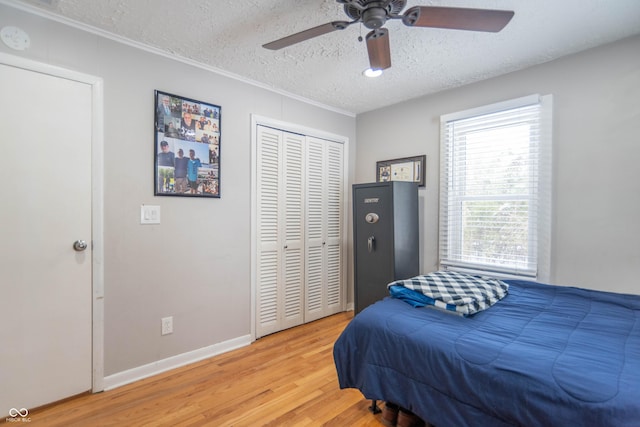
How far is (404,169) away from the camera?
127 inches

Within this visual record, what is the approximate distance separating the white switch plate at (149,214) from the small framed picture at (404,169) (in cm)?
225

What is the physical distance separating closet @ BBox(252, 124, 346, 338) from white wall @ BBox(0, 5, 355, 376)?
17 centimetres

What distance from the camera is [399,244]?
2770 millimetres

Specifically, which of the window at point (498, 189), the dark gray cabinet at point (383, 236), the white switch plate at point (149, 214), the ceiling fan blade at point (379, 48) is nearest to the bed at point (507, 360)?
the window at point (498, 189)

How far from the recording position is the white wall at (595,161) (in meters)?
2.02

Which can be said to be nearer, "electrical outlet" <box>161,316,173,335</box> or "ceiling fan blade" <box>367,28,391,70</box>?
"ceiling fan blade" <box>367,28,391,70</box>

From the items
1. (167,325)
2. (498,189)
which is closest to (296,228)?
(167,325)

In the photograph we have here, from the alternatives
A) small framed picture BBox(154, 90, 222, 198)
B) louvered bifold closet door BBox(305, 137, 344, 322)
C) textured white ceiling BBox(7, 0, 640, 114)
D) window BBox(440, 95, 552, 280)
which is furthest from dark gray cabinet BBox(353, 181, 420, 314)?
small framed picture BBox(154, 90, 222, 198)

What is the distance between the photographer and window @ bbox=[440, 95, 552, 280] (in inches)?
92.9

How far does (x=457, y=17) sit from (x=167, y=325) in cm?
267

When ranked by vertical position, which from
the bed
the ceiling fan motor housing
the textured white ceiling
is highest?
the textured white ceiling

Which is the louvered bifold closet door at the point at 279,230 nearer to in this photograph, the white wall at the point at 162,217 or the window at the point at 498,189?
the white wall at the point at 162,217

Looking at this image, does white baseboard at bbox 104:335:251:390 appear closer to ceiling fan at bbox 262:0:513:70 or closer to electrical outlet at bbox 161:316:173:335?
electrical outlet at bbox 161:316:173:335

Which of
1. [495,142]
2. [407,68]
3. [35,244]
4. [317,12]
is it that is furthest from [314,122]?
[35,244]
